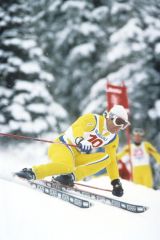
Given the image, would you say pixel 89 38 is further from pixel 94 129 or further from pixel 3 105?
pixel 94 129

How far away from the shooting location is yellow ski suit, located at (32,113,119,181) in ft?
18.6

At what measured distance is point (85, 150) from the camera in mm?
5484

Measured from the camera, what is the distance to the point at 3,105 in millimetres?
14898

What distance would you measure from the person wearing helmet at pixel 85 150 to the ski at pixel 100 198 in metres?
0.09

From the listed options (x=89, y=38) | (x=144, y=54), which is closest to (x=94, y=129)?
(x=144, y=54)

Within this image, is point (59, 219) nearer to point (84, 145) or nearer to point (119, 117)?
point (84, 145)

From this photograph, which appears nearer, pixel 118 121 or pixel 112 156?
pixel 118 121

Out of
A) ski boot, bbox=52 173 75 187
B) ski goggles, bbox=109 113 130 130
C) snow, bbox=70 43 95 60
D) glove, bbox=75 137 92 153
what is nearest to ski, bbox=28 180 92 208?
ski boot, bbox=52 173 75 187

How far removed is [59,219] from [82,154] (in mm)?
1168

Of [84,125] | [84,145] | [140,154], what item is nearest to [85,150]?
[84,145]

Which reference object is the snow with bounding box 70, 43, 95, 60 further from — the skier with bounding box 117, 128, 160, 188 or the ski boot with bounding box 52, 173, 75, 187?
the ski boot with bounding box 52, 173, 75, 187

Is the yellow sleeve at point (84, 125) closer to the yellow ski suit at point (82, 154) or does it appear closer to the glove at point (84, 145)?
the yellow ski suit at point (82, 154)

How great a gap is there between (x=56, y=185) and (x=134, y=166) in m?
4.59

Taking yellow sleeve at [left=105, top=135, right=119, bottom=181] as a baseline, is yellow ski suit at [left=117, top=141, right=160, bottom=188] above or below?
below
